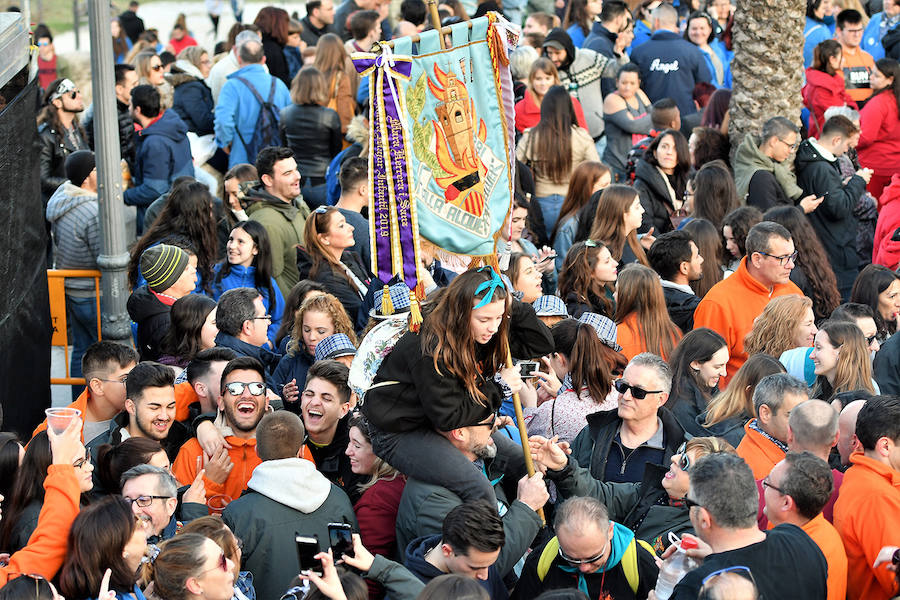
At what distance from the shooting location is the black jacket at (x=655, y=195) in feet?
33.2

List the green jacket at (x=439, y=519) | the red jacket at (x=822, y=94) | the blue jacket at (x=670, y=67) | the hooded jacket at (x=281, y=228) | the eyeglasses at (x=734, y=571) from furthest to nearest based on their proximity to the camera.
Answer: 1. the blue jacket at (x=670, y=67)
2. the red jacket at (x=822, y=94)
3. the hooded jacket at (x=281, y=228)
4. the green jacket at (x=439, y=519)
5. the eyeglasses at (x=734, y=571)

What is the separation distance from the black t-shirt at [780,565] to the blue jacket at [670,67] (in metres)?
9.64

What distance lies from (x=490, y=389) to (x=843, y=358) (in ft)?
7.29

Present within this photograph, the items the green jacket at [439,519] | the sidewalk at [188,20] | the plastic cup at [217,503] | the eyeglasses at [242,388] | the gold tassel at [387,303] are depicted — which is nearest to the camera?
the green jacket at [439,519]

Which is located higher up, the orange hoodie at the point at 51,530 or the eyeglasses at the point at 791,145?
the eyeglasses at the point at 791,145

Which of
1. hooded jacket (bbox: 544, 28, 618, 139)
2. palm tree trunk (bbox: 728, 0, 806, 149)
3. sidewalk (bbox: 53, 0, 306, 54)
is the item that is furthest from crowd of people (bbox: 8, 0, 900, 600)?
sidewalk (bbox: 53, 0, 306, 54)

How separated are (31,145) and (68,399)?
2.12 metres

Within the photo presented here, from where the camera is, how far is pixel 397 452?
5.38 m

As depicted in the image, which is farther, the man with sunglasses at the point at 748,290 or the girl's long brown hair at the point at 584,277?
the girl's long brown hair at the point at 584,277

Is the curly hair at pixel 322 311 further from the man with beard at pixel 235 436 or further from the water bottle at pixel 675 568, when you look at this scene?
the water bottle at pixel 675 568

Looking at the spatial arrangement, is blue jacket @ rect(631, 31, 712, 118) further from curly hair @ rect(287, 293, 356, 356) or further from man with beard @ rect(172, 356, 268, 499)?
man with beard @ rect(172, 356, 268, 499)

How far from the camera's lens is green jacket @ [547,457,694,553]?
17.8 ft

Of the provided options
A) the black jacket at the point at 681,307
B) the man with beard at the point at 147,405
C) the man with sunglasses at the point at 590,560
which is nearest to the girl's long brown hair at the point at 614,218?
the black jacket at the point at 681,307

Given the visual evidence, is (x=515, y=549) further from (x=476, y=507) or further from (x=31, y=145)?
(x=31, y=145)
